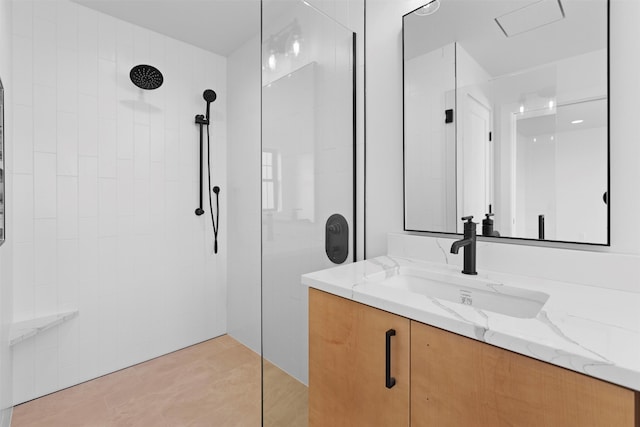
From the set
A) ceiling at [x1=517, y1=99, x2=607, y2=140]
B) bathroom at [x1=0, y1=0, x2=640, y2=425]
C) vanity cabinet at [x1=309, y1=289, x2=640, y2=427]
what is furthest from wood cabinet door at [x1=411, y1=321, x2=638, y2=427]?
ceiling at [x1=517, y1=99, x2=607, y2=140]

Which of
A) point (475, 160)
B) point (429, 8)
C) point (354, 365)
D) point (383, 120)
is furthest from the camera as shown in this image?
point (383, 120)

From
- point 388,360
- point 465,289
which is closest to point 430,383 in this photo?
point 388,360

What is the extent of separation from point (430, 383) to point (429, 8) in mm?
1463

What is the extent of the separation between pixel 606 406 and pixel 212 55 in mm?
3091

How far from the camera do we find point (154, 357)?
2.39 metres

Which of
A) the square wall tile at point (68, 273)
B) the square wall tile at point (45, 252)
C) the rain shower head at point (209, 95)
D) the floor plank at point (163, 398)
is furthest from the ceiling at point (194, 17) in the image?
the floor plank at point (163, 398)

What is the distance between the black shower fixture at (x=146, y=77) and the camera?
212cm

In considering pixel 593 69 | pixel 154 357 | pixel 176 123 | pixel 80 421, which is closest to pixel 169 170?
pixel 176 123

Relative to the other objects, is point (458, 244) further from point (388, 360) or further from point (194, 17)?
point (194, 17)

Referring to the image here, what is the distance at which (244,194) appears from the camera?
8.49ft

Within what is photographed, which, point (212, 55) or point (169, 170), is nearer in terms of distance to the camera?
point (169, 170)

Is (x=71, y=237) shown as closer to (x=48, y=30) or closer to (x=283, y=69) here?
(x=48, y=30)

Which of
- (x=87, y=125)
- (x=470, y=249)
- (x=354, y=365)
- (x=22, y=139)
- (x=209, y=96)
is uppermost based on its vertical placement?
(x=209, y=96)

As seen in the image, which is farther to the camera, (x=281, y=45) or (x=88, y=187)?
(x=88, y=187)
